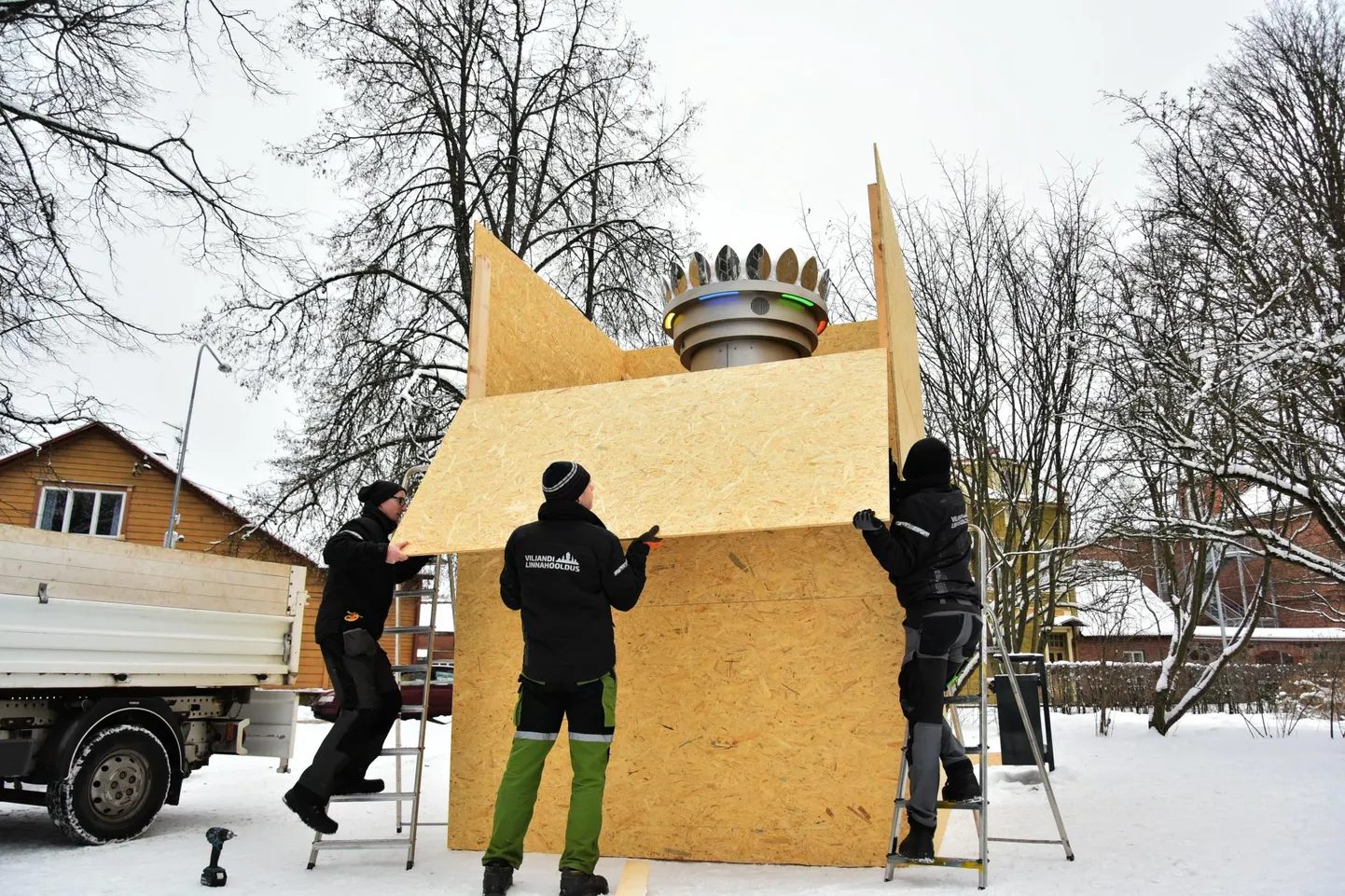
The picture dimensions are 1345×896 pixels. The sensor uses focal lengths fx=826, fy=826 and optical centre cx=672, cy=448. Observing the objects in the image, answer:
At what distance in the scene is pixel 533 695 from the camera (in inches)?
139

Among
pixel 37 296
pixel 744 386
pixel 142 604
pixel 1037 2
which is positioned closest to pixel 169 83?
pixel 37 296

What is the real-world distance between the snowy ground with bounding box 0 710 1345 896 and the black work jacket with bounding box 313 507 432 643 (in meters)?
1.18

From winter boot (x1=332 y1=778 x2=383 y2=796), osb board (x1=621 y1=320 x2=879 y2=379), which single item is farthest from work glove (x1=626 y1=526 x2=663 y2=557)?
osb board (x1=621 y1=320 x2=879 y2=379)

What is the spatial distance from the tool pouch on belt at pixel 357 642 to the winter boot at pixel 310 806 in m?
0.67

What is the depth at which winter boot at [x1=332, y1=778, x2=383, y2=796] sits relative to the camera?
418 cm

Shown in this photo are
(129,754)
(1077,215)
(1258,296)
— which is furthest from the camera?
(1077,215)

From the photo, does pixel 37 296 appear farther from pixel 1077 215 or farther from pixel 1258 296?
pixel 1077 215

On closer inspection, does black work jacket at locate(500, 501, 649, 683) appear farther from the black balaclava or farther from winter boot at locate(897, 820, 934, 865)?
winter boot at locate(897, 820, 934, 865)

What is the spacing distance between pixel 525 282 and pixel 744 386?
71.8 inches

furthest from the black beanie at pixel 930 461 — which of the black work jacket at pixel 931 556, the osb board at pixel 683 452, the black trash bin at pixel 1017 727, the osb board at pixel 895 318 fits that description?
the black trash bin at pixel 1017 727

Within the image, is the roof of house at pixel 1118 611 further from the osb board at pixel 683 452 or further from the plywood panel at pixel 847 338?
the osb board at pixel 683 452

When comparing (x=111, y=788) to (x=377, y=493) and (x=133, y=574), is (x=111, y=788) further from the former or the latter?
(x=377, y=493)

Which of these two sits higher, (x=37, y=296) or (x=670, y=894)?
(x=37, y=296)

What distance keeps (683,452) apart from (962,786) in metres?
1.95
